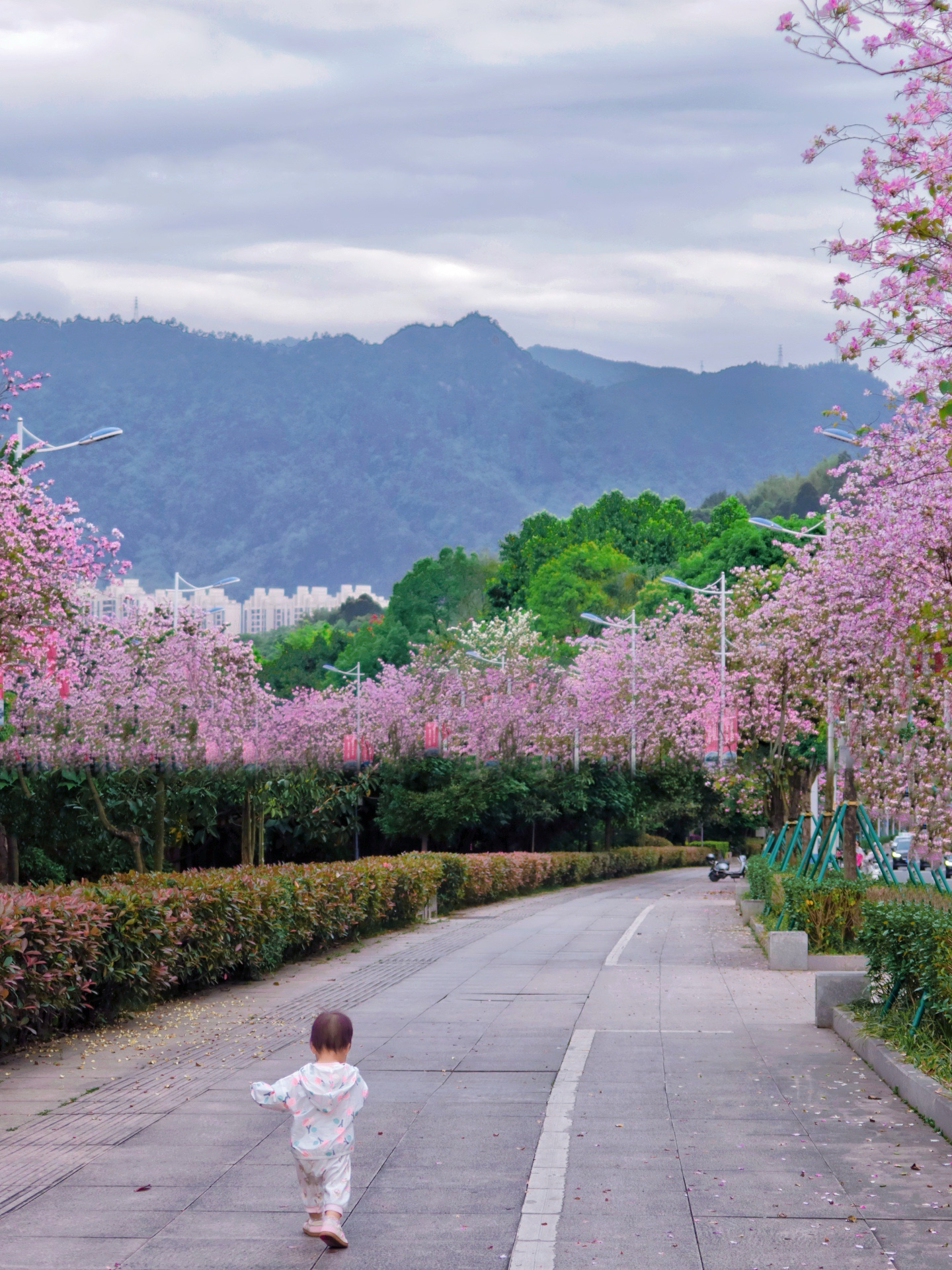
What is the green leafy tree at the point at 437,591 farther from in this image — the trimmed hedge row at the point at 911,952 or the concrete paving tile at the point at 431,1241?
the concrete paving tile at the point at 431,1241

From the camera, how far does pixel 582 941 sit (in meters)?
21.4

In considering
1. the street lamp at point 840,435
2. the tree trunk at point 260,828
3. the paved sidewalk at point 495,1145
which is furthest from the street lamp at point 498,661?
the paved sidewalk at point 495,1145

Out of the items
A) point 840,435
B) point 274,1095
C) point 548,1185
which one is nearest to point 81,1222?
point 274,1095

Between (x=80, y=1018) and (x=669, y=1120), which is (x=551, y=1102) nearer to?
(x=669, y=1120)

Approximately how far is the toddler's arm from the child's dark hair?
8.4 inches

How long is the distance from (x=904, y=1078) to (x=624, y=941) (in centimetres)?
1289

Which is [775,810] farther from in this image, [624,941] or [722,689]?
[624,941]

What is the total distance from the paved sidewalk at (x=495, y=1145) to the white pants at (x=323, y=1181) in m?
0.15

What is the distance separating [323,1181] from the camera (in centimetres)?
591

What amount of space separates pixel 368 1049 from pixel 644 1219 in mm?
4995

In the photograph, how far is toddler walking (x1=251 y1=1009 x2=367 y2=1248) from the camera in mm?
5898

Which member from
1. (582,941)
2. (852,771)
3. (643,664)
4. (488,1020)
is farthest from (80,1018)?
(643,664)

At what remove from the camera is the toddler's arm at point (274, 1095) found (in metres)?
5.96

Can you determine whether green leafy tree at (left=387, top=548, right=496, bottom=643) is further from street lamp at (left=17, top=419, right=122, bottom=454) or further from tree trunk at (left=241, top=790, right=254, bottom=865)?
street lamp at (left=17, top=419, right=122, bottom=454)
